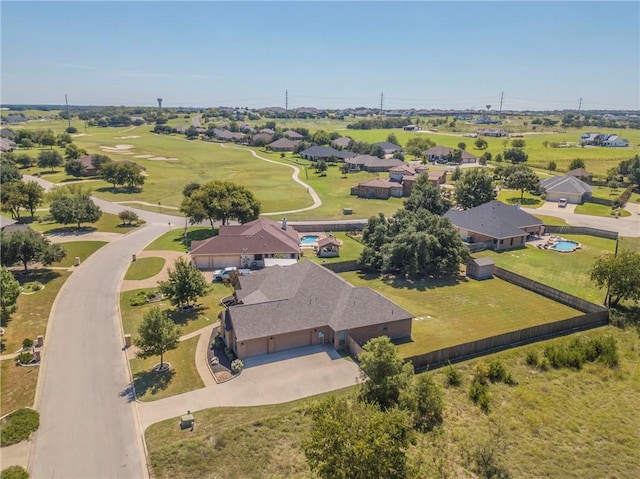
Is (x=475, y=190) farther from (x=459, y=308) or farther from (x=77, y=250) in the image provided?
(x=77, y=250)

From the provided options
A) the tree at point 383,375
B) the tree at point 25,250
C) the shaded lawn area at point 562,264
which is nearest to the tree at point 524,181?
the shaded lawn area at point 562,264

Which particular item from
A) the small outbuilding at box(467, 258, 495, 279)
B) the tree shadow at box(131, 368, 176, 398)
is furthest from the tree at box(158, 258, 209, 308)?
the small outbuilding at box(467, 258, 495, 279)

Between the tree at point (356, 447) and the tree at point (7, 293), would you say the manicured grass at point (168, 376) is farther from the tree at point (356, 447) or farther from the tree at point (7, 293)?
the tree at point (356, 447)

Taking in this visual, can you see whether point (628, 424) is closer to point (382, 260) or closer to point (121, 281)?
point (382, 260)

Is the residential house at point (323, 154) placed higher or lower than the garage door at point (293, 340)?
higher

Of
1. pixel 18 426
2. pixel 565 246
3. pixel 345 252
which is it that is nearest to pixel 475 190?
pixel 565 246

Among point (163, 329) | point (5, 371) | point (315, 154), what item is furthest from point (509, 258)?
point (315, 154)
